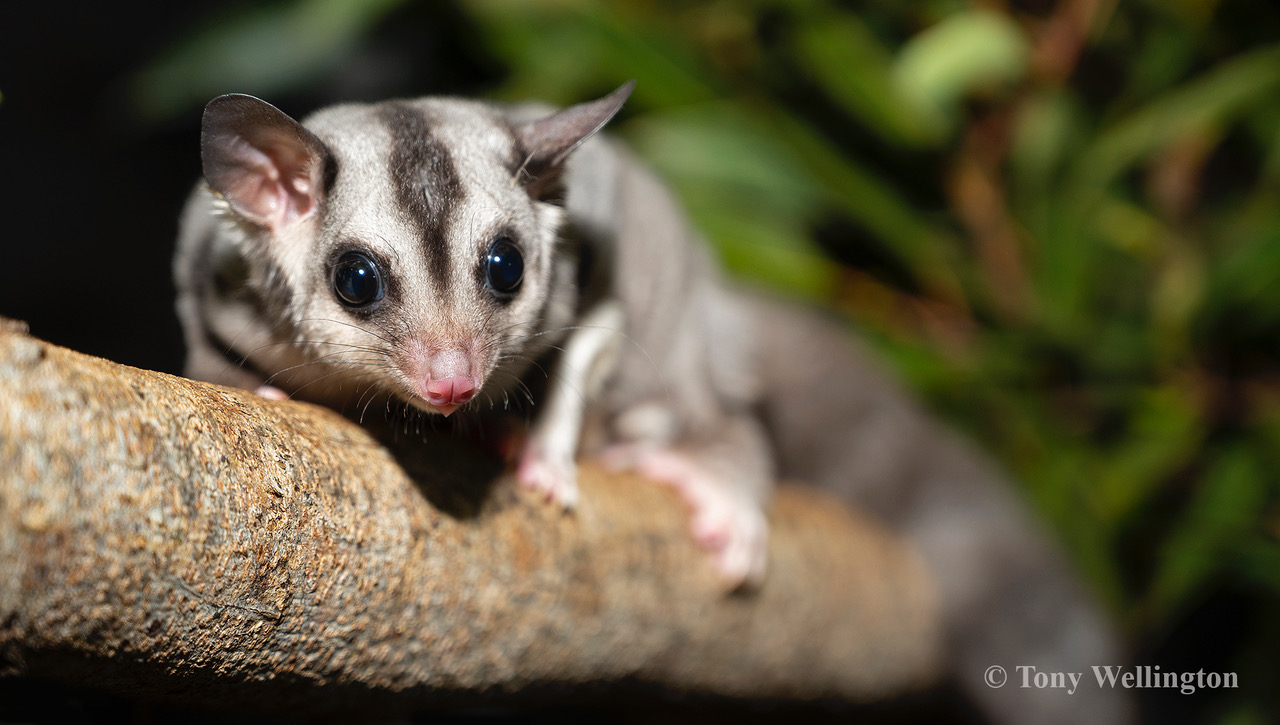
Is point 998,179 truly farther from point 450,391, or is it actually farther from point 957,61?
point 450,391

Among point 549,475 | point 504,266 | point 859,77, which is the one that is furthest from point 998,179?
point 504,266

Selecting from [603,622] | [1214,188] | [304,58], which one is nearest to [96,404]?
[603,622]

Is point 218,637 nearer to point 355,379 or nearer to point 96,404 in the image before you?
point 96,404

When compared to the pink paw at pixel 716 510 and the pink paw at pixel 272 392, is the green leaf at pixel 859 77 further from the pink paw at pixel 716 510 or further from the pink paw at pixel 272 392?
the pink paw at pixel 272 392

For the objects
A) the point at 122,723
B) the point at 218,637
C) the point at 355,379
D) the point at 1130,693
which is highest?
the point at 355,379

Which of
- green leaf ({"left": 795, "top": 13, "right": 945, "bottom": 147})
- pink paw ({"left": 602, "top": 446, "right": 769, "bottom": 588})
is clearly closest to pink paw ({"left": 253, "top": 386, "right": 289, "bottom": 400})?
pink paw ({"left": 602, "top": 446, "right": 769, "bottom": 588})
